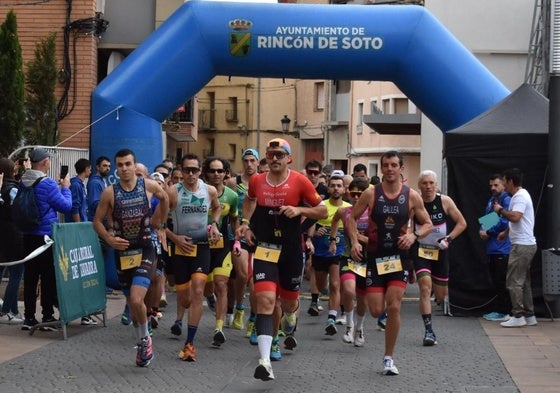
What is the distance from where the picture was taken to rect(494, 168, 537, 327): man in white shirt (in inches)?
579

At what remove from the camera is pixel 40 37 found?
69.1 ft

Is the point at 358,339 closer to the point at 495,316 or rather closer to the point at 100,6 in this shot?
the point at 495,316

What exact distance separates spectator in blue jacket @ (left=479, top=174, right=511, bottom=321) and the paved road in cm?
204

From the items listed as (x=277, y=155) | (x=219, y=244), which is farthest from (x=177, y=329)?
(x=277, y=155)

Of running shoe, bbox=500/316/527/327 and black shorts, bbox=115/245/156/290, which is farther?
running shoe, bbox=500/316/527/327

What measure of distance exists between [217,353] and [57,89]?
10590 mm

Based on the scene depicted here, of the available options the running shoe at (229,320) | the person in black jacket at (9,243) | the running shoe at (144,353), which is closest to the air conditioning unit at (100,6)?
the person in black jacket at (9,243)

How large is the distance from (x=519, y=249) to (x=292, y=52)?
4.12 m

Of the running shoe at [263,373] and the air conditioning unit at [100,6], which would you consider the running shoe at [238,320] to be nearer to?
the running shoe at [263,373]

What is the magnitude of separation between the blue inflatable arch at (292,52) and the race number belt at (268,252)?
6437mm

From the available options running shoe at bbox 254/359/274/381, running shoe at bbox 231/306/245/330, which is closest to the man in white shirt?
running shoe at bbox 231/306/245/330

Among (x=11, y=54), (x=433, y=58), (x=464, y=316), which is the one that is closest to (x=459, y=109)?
(x=433, y=58)

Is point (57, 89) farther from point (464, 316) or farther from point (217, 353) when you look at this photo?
point (217, 353)

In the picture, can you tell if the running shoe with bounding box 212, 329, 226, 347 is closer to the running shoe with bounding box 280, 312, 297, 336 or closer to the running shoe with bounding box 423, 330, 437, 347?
the running shoe with bounding box 280, 312, 297, 336
